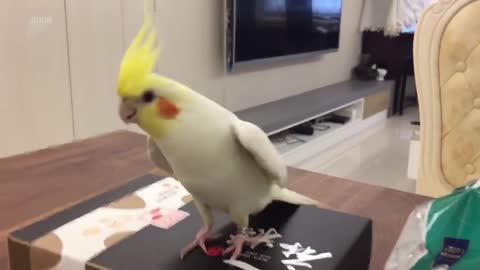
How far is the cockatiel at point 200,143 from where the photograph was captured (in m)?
0.45

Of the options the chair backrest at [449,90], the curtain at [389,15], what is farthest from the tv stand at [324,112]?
the chair backrest at [449,90]

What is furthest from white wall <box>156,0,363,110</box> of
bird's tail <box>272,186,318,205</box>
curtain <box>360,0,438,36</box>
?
bird's tail <box>272,186,318,205</box>

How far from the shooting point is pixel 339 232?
1.84ft

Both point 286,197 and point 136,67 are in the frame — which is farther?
point 286,197

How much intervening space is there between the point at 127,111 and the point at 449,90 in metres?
0.87

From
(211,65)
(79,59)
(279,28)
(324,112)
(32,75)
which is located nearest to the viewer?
(32,75)

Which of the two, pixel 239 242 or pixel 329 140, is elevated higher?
pixel 239 242

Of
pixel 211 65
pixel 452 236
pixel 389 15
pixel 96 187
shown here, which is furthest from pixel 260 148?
pixel 389 15

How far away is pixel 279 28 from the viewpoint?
3.05m

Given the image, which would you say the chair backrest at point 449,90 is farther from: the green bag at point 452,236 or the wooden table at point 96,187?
the green bag at point 452,236

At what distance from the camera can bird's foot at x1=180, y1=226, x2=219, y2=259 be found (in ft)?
1.70

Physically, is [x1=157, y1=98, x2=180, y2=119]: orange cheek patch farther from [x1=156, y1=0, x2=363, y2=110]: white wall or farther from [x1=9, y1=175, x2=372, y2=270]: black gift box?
[x1=156, y1=0, x2=363, y2=110]: white wall

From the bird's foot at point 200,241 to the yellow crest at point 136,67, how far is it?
183 mm

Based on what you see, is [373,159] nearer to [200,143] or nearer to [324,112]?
[324,112]
